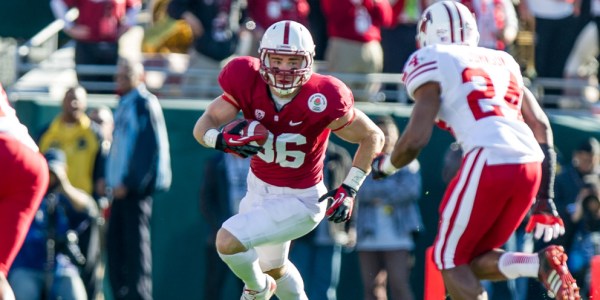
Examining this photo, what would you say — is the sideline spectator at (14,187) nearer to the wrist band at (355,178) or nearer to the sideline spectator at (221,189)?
the wrist band at (355,178)

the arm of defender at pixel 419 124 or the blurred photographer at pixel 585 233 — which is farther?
the blurred photographer at pixel 585 233

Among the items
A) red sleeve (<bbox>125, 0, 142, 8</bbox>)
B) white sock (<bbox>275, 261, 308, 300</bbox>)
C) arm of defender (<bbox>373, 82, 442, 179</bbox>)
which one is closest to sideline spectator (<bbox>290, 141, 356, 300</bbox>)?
red sleeve (<bbox>125, 0, 142, 8</bbox>)

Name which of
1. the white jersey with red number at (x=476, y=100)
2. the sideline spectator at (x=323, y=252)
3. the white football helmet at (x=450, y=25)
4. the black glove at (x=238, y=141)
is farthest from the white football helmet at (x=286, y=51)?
the sideline spectator at (x=323, y=252)

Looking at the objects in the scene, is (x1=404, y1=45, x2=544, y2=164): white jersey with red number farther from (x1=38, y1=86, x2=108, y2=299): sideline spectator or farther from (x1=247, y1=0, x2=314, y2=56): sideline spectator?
(x1=247, y1=0, x2=314, y2=56): sideline spectator

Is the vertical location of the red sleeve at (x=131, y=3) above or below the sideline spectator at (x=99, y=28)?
above

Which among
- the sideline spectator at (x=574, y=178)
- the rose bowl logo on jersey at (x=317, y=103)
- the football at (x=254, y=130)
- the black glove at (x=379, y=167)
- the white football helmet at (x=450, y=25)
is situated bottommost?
the sideline spectator at (x=574, y=178)

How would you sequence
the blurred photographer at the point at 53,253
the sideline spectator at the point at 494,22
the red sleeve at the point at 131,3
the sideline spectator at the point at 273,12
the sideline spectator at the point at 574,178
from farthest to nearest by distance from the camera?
the red sleeve at the point at 131,3 → the sideline spectator at the point at 273,12 → the sideline spectator at the point at 494,22 → the sideline spectator at the point at 574,178 → the blurred photographer at the point at 53,253

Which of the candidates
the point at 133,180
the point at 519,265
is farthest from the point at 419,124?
the point at 133,180

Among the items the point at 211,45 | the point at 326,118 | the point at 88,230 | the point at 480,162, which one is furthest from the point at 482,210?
the point at 211,45

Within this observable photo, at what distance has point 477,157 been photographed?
8000 millimetres

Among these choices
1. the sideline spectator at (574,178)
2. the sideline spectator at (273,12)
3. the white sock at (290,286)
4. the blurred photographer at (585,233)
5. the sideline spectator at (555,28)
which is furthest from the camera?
the sideline spectator at (555,28)

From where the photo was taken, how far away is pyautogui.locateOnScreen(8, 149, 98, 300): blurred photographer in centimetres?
1048

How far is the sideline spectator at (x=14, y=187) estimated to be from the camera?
25.8 feet

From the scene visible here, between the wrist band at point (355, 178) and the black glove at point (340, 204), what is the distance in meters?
0.07
